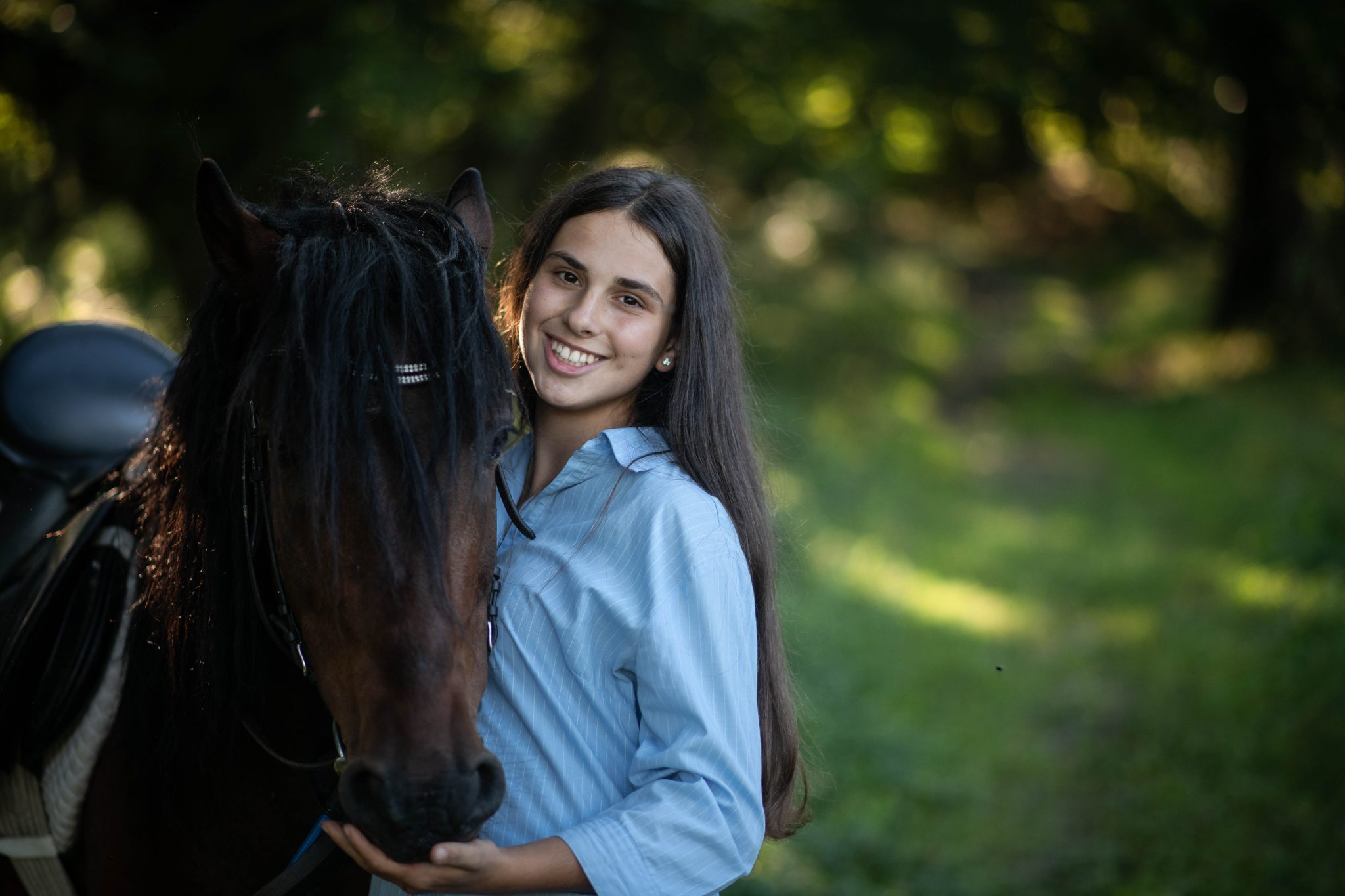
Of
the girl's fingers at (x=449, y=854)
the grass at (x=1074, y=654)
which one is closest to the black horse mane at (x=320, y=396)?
the girl's fingers at (x=449, y=854)

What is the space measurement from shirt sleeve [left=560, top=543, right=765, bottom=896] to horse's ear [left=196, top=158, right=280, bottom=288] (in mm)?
843

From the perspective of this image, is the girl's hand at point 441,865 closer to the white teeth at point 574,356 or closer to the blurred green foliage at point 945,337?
the white teeth at point 574,356

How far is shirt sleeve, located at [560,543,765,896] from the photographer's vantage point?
144 cm

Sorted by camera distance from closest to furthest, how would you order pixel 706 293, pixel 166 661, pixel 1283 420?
pixel 166 661, pixel 706 293, pixel 1283 420

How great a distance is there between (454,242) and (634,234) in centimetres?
41

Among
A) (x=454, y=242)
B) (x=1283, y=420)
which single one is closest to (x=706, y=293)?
(x=454, y=242)

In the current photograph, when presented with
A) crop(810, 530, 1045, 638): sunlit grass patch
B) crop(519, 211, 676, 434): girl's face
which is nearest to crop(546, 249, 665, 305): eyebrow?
crop(519, 211, 676, 434): girl's face

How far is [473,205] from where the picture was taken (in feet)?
6.05

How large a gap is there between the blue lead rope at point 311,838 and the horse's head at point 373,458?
0.46 meters

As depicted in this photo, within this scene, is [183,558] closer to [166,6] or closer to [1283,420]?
[166,6]

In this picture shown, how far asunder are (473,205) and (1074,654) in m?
5.29

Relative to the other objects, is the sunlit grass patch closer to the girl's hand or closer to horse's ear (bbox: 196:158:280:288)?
the girl's hand

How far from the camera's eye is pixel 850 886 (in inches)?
149

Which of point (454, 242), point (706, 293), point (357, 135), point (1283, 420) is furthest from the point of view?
point (1283, 420)
